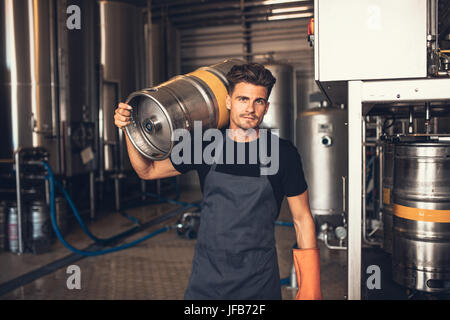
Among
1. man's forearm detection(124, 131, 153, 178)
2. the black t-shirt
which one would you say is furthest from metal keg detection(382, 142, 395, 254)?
man's forearm detection(124, 131, 153, 178)

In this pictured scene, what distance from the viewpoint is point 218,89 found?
1.62 metres

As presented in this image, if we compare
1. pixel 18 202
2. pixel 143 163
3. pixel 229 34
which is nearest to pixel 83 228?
pixel 18 202

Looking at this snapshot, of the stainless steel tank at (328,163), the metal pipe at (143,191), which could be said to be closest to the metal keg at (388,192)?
the stainless steel tank at (328,163)

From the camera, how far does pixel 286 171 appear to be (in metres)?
1.51

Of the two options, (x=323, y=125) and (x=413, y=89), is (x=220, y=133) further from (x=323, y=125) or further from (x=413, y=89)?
(x=323, y=125)

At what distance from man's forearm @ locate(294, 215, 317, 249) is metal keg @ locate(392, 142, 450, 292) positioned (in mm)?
901

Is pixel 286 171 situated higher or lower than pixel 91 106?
lower

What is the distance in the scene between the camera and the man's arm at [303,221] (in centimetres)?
148

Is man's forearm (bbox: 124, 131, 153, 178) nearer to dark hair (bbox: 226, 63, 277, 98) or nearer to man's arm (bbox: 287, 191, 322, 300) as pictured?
dark hair (bbox: 226, 63, 277, 98)

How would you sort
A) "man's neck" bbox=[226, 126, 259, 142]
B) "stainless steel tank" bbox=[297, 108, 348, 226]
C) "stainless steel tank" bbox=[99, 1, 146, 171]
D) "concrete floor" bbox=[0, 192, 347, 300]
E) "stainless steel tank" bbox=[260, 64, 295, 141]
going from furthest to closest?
1. "stainless steel tank" bbox=[260, 64, 295, 141]
2. "stainless steel tank" bbox=[99, 1, 146, 171]
3. "stainless steel tank" bbox=[297, 108, 348, 226]
4. "concrete floor" bbox=[0, 192, 347, 300]
5. "man's neck" bbox=[226, 126, 259, 142]

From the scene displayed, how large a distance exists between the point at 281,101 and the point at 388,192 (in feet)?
12.3

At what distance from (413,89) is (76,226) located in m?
4.23

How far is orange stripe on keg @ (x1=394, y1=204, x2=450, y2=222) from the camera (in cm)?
206
